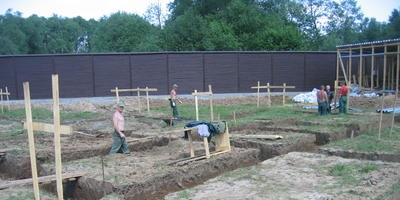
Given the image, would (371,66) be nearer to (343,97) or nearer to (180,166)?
(343,97)

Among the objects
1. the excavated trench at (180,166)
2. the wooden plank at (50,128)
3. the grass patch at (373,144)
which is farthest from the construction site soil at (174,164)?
the wooden plank at (50,128)

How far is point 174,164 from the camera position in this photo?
9273mm

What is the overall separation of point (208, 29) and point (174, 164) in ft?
99.9

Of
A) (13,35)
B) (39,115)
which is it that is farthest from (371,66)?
(13,35)

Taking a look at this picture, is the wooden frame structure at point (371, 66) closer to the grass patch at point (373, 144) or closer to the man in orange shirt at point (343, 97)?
the man in orange shirt at point (343, 97)

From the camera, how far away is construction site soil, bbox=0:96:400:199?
766cm

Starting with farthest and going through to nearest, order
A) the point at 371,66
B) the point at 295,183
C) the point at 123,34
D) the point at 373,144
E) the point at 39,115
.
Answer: the point at 123,34 → the point at 371,66 → the point at 39,115 → the point at 373,144 → the point at 295,183

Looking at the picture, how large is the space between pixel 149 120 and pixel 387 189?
12336 millimetres

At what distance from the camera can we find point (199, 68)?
93.4 feet

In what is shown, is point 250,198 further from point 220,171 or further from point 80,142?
point 80,142

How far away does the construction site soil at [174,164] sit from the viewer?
7.66 metres

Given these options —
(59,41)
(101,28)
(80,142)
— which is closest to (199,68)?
Answer: (80,142)

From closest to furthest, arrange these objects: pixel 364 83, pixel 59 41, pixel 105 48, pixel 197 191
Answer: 1. pixel 197 191
2. pixel 364 83
3. pixel 105 48
4. pixel 59 41

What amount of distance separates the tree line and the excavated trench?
2472 cm
